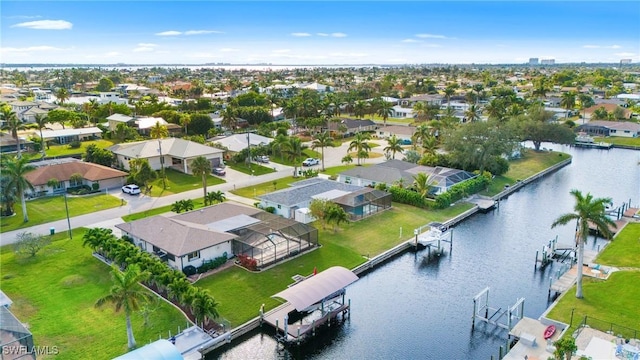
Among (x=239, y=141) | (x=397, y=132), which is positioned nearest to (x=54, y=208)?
(x=239, y=141)

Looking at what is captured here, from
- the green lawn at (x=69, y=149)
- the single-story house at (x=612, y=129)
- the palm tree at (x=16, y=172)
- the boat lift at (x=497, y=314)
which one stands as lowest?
the boat lift at (x=497, y=314)

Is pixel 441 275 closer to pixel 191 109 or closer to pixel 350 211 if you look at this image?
pixel 350 211

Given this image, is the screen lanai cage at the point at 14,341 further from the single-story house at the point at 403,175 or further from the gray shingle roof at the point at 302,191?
the single-story house at the point at 403,175

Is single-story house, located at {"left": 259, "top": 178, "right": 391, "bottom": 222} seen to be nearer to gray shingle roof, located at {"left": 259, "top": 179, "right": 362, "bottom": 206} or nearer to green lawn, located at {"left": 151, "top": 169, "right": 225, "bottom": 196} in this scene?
gray shingle roof, located at {"left": 259, "top": 179, "right": 362, "bottom": 206}

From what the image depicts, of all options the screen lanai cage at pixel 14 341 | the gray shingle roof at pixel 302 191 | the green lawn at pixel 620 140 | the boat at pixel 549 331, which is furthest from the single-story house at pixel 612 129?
the screen lanai cage at pixel 14 341

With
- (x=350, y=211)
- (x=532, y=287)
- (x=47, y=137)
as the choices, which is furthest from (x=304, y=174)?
(x=47, y=137)

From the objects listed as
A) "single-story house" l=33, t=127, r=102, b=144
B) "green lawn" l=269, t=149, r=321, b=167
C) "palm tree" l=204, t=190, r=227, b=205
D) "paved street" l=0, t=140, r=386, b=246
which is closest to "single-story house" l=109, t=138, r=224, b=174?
"paved street" l=0, t=140, r=386, b=246
